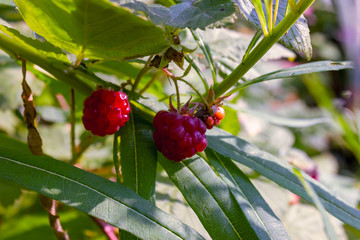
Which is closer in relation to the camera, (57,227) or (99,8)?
(99,8)

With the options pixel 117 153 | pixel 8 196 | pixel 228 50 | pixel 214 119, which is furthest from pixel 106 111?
pixel 8 196

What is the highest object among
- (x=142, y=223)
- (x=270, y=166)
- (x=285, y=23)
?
(x=285, y=23)

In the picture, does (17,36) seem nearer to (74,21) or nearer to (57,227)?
(74,21)

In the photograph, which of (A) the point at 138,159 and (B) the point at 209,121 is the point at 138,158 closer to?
(A) the point at 138,159

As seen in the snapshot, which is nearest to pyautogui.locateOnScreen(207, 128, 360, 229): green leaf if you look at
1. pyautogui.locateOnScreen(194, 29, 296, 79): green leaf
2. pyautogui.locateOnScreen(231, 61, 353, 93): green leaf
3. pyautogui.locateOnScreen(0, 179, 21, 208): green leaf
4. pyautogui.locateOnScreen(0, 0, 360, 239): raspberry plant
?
pyautogui.locateOnScreen(0, 0, 360, 239): raspberry plant

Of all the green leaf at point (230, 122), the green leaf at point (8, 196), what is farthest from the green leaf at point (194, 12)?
the green leaf at point (8, 196)

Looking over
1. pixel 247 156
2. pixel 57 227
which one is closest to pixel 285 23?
pixel 247 156

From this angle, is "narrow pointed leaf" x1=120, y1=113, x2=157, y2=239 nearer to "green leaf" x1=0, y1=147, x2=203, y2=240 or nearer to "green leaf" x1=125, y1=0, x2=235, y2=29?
"green leaf" x1=0, y1=147, x2=203, y2=240
